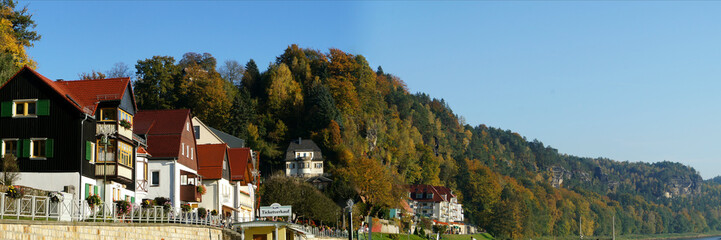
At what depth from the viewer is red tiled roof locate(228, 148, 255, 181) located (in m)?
72.4

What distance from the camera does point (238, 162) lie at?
73750 mm

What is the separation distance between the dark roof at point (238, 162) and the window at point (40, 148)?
29681 millimetres

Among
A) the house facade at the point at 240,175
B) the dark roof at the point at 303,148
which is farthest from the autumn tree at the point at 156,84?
the house facade at the point at 240,175

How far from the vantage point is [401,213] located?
12719cm

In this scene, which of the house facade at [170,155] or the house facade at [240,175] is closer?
the house facade at [170,155]

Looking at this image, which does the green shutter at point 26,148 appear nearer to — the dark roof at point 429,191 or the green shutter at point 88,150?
the green shutter at point 88,150

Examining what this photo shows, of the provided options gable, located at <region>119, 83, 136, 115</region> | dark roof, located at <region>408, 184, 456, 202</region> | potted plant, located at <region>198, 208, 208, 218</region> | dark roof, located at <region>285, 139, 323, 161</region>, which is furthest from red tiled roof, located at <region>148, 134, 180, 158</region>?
dark roof, located at <region>408, 184, 456, 202</region>

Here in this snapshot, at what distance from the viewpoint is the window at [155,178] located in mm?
57812

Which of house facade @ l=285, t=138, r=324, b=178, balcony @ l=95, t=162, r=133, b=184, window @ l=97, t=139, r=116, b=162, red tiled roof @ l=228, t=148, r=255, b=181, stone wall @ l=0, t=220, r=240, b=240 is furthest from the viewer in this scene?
house facade @ l=285, t=138, r=324, b=178

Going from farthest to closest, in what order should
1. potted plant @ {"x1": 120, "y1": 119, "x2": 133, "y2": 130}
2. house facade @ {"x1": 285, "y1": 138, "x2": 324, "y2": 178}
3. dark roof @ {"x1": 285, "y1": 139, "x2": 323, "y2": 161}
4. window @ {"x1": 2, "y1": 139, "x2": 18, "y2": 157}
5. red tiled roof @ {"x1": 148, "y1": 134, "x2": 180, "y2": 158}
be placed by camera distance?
dark roof @ {"x1": 285, "y1": 139, "x2": 323, "y2": 161} < house facade @ {"x1": 285, "y1": 138, "x2": 324, "y2": 178} < red tiled roof @ {"x1": 148, "y1": 134, "x2": 180, "y2": 158} < potted plant @ {"x1": 120, "y1": 119, "x2": 133, "y2": 130} < window @ {"x1": 2, "y1": 139, "x2": 18, "y2": 157}

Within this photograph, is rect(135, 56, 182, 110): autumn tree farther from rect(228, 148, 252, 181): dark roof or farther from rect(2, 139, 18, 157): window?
rect(2, 139, 18, 157): window

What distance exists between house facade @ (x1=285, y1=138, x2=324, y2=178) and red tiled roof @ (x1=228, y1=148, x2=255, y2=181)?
5552cm

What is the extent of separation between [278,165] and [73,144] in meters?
89.7

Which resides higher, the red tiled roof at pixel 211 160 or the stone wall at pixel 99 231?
the red tiled roof at pixel 211 160
